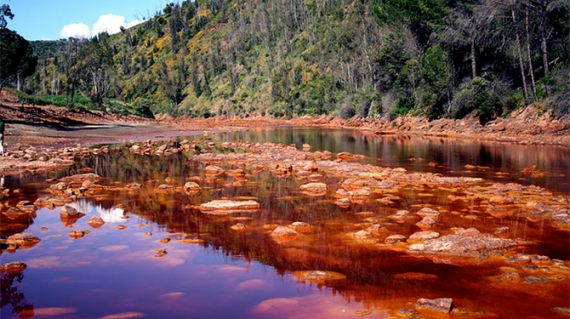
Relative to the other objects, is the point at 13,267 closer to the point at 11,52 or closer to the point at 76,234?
the point at 76,234

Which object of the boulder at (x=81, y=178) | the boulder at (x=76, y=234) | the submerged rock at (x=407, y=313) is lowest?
the submerged rock at (x=407, y=313)

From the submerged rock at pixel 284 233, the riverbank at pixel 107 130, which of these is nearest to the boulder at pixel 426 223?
the submerged rock at pixel 284 233

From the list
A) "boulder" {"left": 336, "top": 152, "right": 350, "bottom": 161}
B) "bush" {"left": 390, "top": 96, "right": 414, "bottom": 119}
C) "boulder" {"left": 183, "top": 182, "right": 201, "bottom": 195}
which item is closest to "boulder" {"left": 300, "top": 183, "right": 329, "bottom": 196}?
"boulder" {"left": 183, "top": 182, "right": 201, "bottom": 195}

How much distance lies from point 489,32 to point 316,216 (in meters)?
35.5

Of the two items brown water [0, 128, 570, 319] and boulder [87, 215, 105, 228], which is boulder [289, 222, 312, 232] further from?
boulder [87, 215, 105, 228]

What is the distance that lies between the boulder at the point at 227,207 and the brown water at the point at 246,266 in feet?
1.05

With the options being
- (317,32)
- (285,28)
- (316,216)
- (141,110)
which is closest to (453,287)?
(316,216)

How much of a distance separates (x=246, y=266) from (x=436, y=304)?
10.2 ft

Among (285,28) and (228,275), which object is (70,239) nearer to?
(228,275)

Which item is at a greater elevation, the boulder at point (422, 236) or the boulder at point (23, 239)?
the boulder at point (23, 239)

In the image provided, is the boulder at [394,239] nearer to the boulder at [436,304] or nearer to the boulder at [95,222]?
the boulder at [436,304]

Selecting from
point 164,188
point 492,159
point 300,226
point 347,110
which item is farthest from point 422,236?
point 347,110

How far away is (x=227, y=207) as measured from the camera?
11.1m

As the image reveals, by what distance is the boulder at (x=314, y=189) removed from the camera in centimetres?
1303
